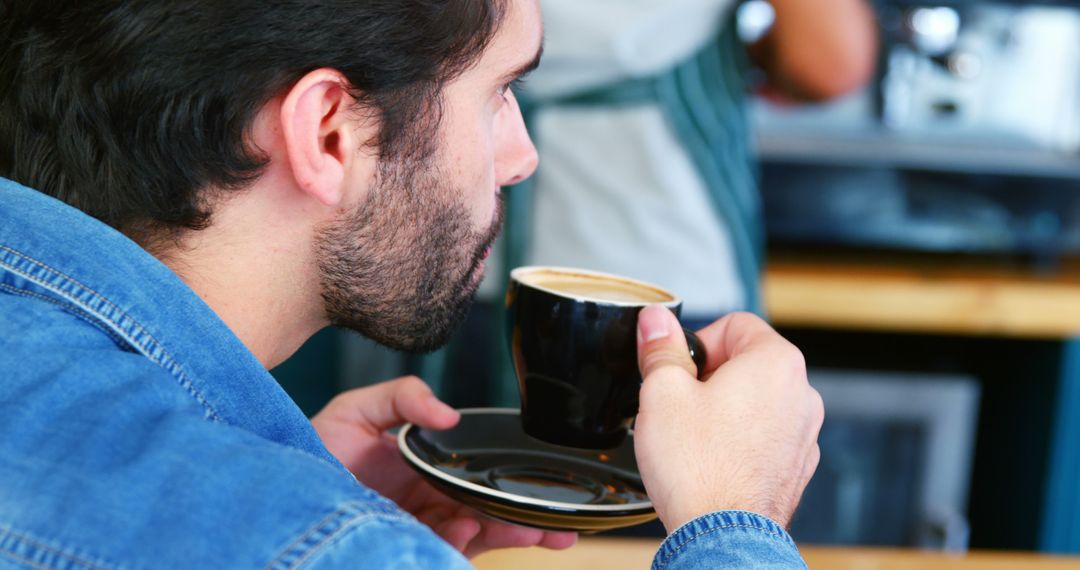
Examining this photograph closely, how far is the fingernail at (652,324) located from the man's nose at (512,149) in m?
0.18

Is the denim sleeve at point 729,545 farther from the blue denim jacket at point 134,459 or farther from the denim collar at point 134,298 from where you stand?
the denim collar at point 134,298

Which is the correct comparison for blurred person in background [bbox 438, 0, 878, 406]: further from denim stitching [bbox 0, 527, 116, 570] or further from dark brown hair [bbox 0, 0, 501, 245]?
denim stitching [bbox 0, 527, 116, 570]

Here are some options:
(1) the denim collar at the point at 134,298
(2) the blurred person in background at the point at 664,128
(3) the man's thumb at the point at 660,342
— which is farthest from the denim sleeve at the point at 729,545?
(2) the blurred person in background at the point at 664,128

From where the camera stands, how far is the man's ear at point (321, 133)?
68 centimetres

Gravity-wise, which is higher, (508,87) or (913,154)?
(508,87)

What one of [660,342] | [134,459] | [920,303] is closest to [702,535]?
[660,342]

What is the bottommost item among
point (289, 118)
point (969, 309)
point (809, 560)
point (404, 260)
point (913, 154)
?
point (969, 309)

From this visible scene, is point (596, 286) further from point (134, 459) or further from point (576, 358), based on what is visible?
point (134, 459)

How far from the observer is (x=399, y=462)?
3.03ft

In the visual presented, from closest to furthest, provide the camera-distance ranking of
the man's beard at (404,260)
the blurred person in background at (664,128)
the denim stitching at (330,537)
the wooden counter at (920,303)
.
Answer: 1. the denim stitching at (330,537)
2. the man's beard at (404,260)
3. the blurred person in background at (664,128)
4. the wooden counter at (920,303)

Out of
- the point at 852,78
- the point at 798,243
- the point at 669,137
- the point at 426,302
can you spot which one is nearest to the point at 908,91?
the point at 798,243

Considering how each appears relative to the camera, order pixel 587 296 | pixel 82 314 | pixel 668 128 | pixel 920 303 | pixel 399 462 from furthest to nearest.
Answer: pixel 920 303 → pixel 668 128 → pixel 399 462 → pixel 587 296 → pixel 82 314

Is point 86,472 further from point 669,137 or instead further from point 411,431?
point 669,137

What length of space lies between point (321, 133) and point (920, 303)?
4.51 ft
